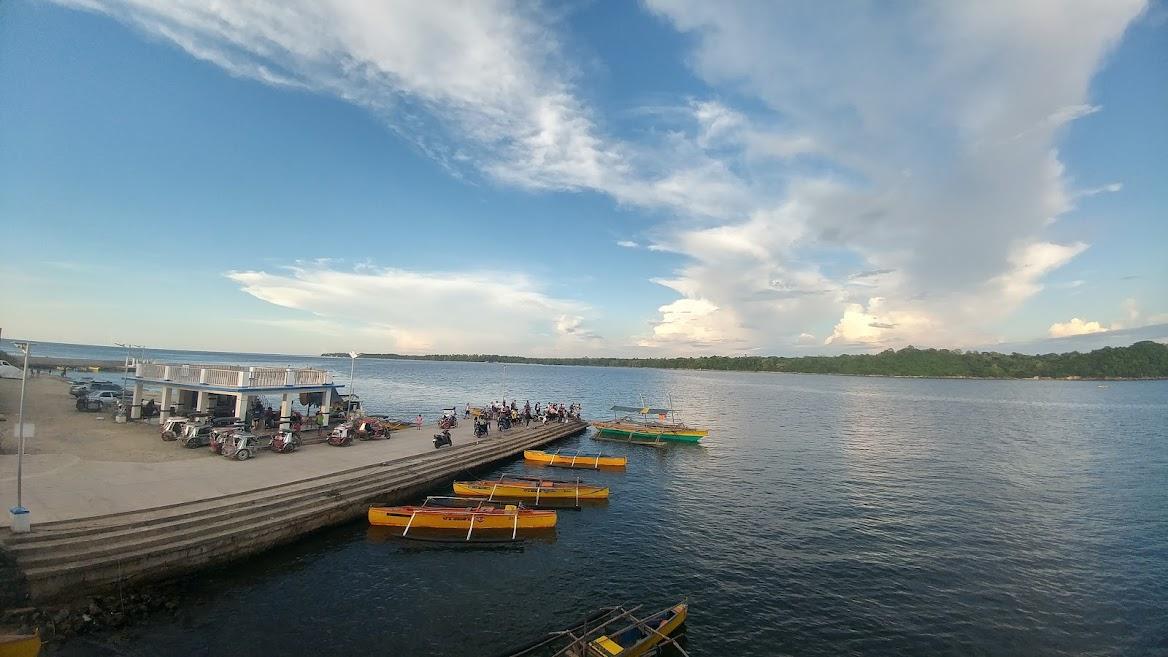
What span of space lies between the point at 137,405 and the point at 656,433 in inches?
1712

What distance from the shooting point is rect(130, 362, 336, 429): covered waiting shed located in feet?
106

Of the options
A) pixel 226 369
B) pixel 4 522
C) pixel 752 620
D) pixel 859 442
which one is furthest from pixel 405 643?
pixel 859 442

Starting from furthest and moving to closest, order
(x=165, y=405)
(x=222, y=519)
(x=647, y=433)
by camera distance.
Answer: (x=647, y=433)
(x=165, y=405)
(x=222, y=519)

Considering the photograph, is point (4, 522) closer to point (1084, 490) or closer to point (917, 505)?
point (917, 505)

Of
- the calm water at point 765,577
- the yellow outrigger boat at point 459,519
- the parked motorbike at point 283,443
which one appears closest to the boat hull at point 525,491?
the calm water at point 765,577

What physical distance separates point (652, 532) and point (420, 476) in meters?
13.5

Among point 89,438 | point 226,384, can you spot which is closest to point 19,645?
point 89,438

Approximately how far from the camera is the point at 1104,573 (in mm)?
23078

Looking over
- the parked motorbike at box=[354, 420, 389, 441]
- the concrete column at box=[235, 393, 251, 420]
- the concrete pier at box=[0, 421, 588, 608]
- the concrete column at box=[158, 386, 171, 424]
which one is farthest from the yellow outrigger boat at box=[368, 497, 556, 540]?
the concrete column at box=[158, 386, 171, 424]

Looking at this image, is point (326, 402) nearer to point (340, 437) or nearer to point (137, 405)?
point (340, 437)

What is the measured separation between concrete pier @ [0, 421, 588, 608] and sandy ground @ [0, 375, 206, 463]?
312 cm

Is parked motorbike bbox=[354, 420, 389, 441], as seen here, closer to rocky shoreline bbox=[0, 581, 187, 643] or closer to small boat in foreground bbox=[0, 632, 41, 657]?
rocky shoreline bbox=[0, 581, 187, 643]

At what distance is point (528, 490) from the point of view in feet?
99.9

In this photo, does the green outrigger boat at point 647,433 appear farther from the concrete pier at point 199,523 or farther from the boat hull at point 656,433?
the concrete pier at point 199,523
